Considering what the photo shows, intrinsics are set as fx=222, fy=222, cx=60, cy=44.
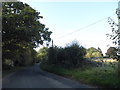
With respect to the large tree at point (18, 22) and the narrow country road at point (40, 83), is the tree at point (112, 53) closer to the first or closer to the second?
the narrow country road at point (40, 83)

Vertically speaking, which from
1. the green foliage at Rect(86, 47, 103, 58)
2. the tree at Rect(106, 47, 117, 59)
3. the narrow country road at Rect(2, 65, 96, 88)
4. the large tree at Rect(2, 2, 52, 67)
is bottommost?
the narrow country road at Rect(2, 65, 96, 88)

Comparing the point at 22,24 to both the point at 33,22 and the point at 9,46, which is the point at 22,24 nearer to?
the point at 33,22

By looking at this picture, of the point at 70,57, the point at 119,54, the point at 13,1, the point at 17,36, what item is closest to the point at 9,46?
the point at 17,36

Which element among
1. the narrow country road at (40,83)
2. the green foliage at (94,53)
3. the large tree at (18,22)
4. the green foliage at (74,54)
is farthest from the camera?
the green foliage at (94,53)

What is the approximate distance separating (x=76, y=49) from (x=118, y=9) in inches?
628

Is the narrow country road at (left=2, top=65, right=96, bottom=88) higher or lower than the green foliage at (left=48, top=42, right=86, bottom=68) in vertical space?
lower

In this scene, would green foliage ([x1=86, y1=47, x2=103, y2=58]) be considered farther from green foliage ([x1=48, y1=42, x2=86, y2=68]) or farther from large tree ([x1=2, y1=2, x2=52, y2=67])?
large tree ([x1=2, y1=2, x2=52, y2=67])

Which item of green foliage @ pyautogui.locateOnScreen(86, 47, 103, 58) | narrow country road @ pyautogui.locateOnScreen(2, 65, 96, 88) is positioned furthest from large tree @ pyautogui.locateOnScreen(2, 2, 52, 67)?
green foliage @ pyautogui.locateOnScreen(86, 47, 103, 58)

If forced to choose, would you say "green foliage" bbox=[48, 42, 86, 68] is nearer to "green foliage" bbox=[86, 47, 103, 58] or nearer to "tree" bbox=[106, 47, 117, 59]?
"green foliage" bbox=[86, 47, 103, 58]

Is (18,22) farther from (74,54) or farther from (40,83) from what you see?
(40,83)

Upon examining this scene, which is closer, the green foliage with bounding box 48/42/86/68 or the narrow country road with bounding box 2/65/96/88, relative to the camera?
the narrow country road with bounding box 2/65/96/88

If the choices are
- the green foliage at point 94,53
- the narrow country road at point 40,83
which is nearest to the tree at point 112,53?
the narrow country road at point 40,83

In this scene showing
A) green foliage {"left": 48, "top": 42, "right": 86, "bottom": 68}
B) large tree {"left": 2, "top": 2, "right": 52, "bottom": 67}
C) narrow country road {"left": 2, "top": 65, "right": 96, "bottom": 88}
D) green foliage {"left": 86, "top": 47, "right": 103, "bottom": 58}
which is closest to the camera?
narrow country road {"left": 2, "top": 65, "right": 96, "bottom": 88}

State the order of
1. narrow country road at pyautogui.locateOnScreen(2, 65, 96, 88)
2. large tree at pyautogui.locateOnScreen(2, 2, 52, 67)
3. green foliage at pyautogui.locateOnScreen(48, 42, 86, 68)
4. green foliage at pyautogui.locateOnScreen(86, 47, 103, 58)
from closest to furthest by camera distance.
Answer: narrow country road at pyautogui.locateOnScreen(2, 65, 96, 88)
large tree at pyautogui.locateOnScreen(2, 2, 52, 67)
green foliage at pyautogui.locateOnScreen(48, 42, 86, 68)
green foliage at pyautogui.locateOnScreen(86, 47, 103, 58)
